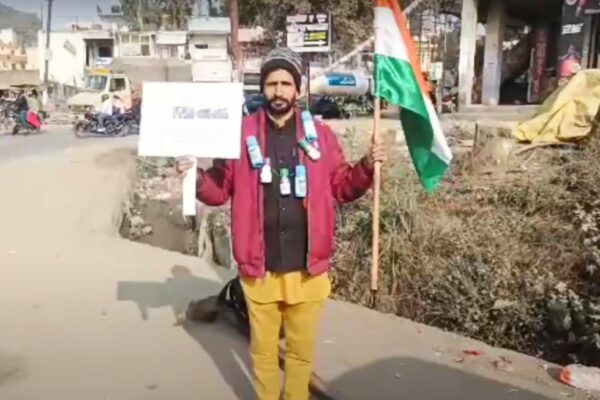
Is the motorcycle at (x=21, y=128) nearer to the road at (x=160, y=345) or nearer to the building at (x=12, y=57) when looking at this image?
the road at (x=160, y=345)

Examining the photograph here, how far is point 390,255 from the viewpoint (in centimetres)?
Answer: 580

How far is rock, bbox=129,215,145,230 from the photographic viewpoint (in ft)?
33.6

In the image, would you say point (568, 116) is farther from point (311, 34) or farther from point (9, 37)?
point (9, 37)

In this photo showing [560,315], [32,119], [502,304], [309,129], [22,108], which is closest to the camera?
[309,129]

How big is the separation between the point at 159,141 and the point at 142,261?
355cm

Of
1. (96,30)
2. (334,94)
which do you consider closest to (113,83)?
(334,94)

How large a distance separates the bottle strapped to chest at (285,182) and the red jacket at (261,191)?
0.08m

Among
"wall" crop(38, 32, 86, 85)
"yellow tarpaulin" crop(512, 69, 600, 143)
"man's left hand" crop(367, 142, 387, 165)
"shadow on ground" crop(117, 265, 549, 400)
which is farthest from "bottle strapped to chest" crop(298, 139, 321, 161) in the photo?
"wall" crop(38, 32, 86, 85)

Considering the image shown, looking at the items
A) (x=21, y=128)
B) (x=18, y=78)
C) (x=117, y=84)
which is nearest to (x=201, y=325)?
(x=21, y=128)

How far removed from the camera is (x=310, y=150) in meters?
3.12

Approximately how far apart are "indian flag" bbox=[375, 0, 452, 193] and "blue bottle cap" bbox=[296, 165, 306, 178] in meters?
1.21

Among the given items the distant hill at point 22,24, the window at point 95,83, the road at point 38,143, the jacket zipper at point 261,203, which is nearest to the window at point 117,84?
the window at point 95,83

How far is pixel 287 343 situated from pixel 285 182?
2.51 ft

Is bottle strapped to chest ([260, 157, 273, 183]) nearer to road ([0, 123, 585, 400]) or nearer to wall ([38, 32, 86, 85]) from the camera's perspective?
road ([0, 123, 585, 400])
